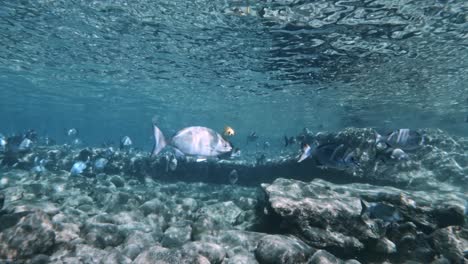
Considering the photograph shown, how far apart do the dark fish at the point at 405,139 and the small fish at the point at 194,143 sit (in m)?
4.26

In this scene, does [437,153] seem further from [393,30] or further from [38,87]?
[38,87]

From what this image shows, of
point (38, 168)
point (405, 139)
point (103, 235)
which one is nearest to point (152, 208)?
point (103, 235)

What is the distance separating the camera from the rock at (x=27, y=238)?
19.0ft

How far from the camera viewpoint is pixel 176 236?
757 centimetres

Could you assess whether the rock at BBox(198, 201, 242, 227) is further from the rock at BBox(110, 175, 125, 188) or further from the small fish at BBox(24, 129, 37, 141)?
the small fish at BBox(24, 129, 37, 141)

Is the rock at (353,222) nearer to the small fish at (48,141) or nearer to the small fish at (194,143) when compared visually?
the small fish at (194,143)

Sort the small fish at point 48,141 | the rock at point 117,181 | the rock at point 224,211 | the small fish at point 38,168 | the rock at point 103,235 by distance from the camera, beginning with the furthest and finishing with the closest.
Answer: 1. the small fish at point 48,141
2. the rock at point 117,181
3. the small fish at point 38,168
4. the rock at point 224,211
5. the rock at point 103,235

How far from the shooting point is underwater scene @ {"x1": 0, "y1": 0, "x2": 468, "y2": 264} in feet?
21.1

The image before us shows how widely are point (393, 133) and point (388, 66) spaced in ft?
47.0

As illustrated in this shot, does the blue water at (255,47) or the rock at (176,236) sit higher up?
the blue water at (255,47)

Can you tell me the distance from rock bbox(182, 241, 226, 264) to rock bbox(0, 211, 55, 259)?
283 centimetres

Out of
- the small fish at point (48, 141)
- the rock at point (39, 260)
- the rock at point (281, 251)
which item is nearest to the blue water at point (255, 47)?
the small fish at point (48, 141)

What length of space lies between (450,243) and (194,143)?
20.4ft

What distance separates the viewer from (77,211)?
9.94m
